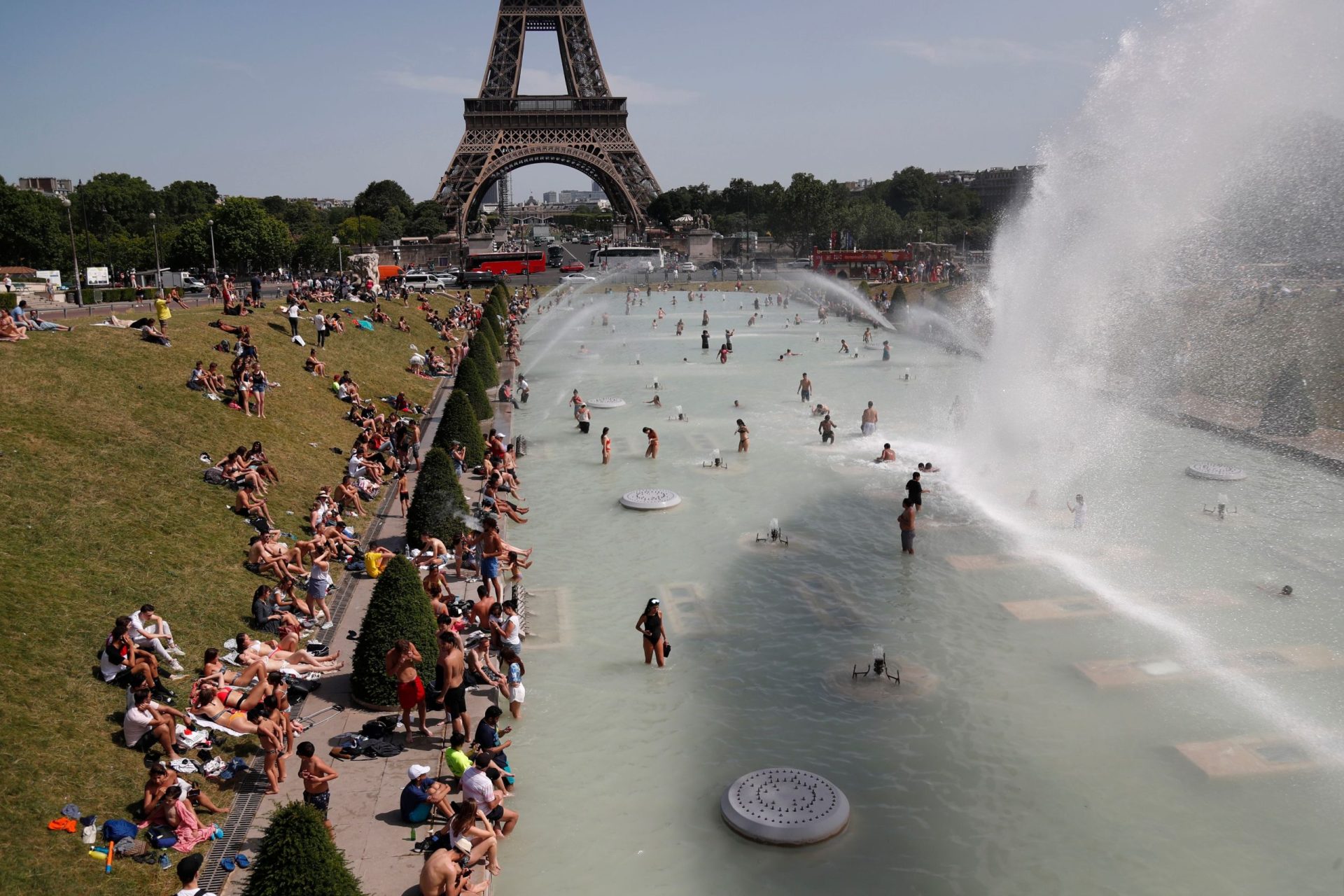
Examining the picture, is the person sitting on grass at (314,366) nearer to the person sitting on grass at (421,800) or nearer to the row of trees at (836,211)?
the person sitting on grass at (421,800)

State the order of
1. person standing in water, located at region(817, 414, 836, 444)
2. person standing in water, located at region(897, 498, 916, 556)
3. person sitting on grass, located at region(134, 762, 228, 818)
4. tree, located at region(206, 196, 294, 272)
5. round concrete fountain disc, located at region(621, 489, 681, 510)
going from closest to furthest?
1. person sitting on grass, located at region(134, 762, 228, 818)
2. person standing in water, located at region(897, 498, 916, 556)
3. round concrete fountain disc, located at region(621, 489, 681, 510)
4. person standing in water, located at region(817, 414, 836, 444)
5. tree, located at region(206, 196, 294, 272)

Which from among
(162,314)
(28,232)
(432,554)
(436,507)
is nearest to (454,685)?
(432,554)

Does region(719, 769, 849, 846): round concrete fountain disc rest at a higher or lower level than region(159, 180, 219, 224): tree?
lower

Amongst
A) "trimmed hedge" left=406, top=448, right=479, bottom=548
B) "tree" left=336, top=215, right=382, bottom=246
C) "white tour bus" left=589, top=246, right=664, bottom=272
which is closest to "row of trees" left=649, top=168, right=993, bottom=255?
"white tour bus" left=589, top=246, right=664, bottom=272

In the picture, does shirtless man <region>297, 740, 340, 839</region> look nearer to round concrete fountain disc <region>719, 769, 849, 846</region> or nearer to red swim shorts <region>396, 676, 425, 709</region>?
red swim shorts <region>396, 676, 425, 709</region>

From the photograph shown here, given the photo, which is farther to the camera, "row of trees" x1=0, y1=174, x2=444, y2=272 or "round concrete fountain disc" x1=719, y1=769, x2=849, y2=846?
"row of trees" x1=0, y1=174, x2=444, y2=272

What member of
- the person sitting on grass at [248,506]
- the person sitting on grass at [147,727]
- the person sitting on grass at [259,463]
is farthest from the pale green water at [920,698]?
the person sitting on grass at [259,463]
